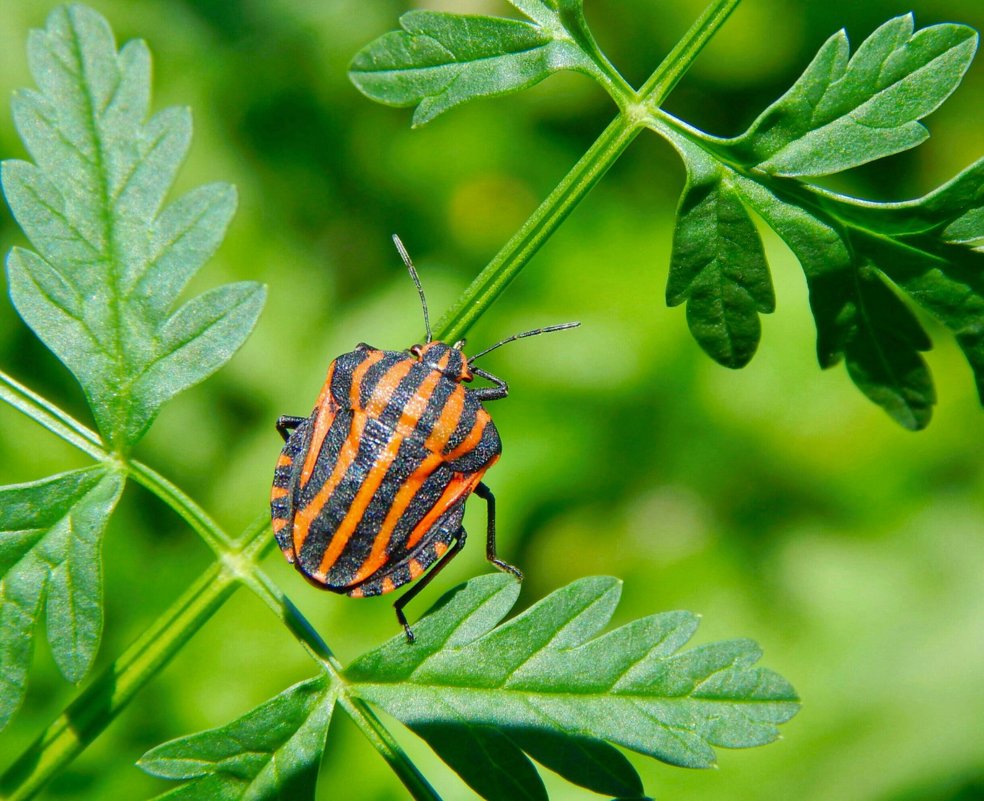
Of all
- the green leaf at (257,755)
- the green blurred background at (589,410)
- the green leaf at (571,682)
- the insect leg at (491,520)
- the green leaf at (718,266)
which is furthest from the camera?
the green blurred background at (589,410)

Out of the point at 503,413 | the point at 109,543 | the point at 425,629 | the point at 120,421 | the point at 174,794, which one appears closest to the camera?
the point at 174,794

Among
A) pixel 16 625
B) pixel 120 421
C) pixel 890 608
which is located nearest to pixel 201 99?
pixel 120 421

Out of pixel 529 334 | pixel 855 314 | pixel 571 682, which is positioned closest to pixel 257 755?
pixel 571 682

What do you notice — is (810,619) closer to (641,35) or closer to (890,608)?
(890,608)

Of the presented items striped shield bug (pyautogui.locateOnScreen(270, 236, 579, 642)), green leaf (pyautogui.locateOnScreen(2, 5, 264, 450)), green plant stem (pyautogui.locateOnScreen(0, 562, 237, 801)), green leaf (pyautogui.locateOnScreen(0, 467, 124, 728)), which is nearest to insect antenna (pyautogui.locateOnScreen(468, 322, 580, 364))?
striped shield bug (pyautogui.locateOnScreen(270, 236, 579, 642))

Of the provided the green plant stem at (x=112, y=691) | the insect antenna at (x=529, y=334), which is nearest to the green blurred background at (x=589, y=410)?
the insect antenna at (x=529, y=334)

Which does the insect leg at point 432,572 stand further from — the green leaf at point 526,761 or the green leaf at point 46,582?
the green leaf at point 46,582
